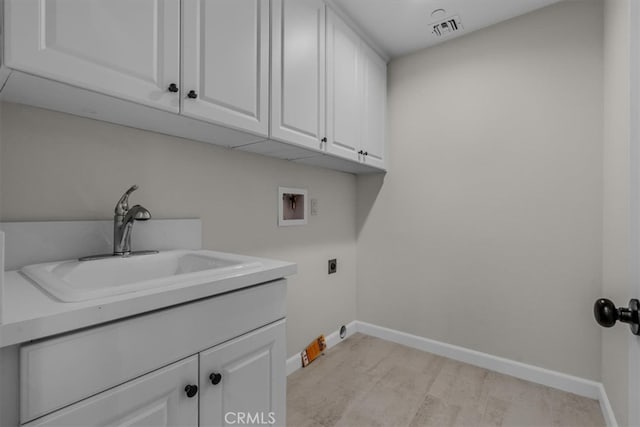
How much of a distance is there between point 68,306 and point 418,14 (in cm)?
222

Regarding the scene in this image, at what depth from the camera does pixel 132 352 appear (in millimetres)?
693

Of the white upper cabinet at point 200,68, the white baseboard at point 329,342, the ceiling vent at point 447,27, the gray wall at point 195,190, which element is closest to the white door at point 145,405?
the gray wall at point 195,190

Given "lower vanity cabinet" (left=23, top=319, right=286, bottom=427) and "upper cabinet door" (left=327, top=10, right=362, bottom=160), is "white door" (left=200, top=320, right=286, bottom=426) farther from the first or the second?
"upper cabinet door" (left=327, top=10, right=362, bottom=160)

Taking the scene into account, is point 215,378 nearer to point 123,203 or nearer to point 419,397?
point 123,203

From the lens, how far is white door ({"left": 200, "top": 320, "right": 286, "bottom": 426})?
85 centimetres

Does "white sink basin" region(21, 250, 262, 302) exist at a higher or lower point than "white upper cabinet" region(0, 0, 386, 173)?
lower

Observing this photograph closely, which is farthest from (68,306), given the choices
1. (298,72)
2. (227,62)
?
(298,72)

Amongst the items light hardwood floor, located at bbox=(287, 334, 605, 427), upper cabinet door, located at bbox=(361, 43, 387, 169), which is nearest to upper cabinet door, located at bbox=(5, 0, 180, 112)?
upper cabinet door, located at bbox=(361, 43, 387, 169)

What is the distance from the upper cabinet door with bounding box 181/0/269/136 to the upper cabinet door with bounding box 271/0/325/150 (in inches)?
2.5

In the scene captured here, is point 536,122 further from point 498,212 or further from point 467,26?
point 467,26

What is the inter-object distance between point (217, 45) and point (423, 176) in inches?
65.8

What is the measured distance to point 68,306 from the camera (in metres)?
0.60

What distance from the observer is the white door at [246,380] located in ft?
2.78

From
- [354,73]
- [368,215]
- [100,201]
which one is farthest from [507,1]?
[100,201]
